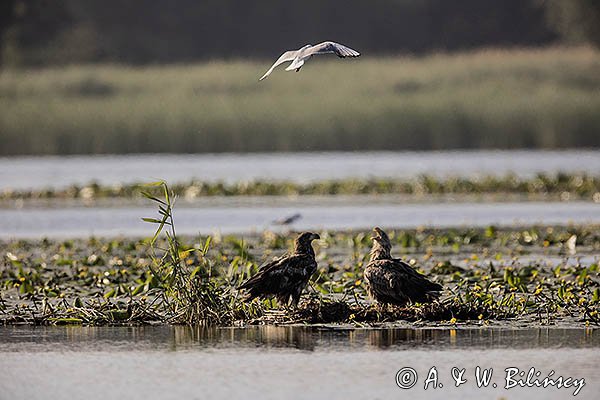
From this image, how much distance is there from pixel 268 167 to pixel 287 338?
94.3ft

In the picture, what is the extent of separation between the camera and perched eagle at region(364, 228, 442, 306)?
1113 cm

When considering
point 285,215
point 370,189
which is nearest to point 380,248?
point 285,215

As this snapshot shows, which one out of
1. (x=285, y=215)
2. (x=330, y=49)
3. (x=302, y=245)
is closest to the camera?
(x=302, y=245)

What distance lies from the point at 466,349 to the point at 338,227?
1041cm

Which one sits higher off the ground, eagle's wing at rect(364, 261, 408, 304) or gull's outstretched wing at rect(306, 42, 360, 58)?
gull's outstretched wing at rect(306, 42, 360, 58)

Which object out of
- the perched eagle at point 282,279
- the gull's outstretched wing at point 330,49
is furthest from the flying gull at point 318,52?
the perched eagle at point 282,279

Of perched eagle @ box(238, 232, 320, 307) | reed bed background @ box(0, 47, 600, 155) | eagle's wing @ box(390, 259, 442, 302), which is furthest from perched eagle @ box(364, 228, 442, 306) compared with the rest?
reed bed background @ box(0, 47, 600, 155)

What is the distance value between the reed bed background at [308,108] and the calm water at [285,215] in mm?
23033

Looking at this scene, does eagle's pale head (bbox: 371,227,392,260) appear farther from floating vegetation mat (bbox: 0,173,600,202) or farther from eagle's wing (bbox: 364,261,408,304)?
floating vegetation mat (bbox: 0,173,600,202)

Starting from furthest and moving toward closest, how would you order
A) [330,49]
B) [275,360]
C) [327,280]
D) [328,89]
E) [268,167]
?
[328,89] → [268,167] → [327,280] → [330,49] → [275,360]

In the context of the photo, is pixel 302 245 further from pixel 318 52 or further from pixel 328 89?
pixel 328 89

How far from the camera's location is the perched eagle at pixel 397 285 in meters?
11.1

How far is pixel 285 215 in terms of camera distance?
22.5 m

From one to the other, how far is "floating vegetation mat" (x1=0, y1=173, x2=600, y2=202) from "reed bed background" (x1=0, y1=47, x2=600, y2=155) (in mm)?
20229
